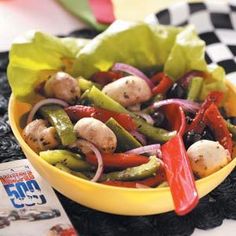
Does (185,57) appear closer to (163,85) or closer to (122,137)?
(163,85)

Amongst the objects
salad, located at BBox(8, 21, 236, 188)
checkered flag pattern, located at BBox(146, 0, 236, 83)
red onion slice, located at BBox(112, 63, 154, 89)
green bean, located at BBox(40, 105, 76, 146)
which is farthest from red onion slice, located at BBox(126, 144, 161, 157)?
checkered flag pattern, located at BBox(146, 0, 236, 83)

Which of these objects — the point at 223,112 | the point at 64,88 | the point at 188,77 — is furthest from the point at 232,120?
the point at 64,88

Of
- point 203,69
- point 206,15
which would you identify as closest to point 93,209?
point 203,69

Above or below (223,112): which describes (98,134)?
above

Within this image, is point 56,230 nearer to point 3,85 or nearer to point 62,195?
point 62,195

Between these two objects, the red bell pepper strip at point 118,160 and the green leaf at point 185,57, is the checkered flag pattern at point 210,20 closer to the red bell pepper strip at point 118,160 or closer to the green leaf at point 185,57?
the green leaf at point 185,57

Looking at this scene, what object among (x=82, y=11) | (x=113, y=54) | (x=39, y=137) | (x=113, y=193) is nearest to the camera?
(x=113, y=193)
